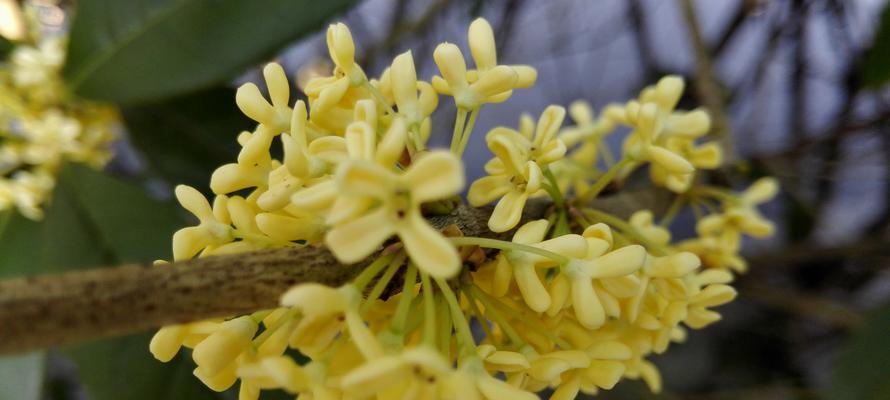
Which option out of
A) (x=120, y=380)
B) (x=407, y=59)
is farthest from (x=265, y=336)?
(x=120, y=380)

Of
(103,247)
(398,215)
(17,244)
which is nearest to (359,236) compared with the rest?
(398,215)

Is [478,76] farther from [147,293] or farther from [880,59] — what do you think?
[880,59]

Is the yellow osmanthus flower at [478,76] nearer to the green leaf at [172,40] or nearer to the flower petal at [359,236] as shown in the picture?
the flower petal at [359,236]

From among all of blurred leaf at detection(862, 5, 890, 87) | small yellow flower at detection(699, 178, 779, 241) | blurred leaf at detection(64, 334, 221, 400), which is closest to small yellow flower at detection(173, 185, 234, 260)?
blurred leaf at detection(64, 334, 221, 400)

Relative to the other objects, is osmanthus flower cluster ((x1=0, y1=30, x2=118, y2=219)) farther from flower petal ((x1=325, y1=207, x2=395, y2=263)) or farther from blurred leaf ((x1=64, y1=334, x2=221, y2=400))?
flower petal ((x1=325, y1=207, x2=395, y2=263))

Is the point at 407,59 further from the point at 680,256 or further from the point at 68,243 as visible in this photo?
the point at 68,243

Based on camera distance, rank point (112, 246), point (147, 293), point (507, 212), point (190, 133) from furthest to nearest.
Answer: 1. point (190, 133)
2. point (112, 246)
3. point (507, 212)
4. point (147, 293)

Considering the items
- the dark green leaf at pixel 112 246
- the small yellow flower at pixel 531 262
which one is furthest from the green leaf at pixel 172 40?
the small yellow flower at pixel 531 262
